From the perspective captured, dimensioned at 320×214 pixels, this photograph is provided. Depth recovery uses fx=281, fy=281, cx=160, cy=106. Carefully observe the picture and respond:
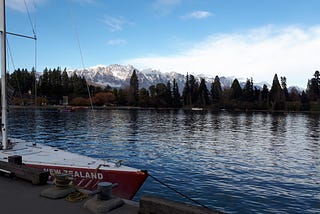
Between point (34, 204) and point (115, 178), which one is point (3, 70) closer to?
point (115, 178)

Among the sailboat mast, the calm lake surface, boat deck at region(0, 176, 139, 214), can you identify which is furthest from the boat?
the calm lake surface

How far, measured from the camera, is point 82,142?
4056 cm

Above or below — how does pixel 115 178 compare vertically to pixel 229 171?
above

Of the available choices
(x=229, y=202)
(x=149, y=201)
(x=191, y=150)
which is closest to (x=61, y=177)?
(x=149, y=201)

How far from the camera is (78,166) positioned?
47.6 ft

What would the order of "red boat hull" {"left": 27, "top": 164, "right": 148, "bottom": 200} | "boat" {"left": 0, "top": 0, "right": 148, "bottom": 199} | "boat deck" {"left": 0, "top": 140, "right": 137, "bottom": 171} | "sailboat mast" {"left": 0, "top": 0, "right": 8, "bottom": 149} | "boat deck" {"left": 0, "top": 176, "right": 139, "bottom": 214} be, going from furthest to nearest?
"sailboat mast" {"left": 0, "top": 0, "right": 8, "bottom": 149} < "boat deck" {"left": 0, "top": 140, "right": 137, "bottom": 171} < "boat" {"left": 0, "top": 0, "right": 148, "bottom": 199} < "red boat hull" {"left": 27, "top": 164, "right": 148, "bottom": 200} < "boat deck" {"left": 0, "top": 176, "right": 139, "bottom": 214}

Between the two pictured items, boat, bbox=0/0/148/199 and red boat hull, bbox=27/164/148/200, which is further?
boat, bbox=0/0/148/199

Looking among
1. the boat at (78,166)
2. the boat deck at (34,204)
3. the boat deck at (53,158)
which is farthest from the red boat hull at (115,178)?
the boat deck at (34,204)

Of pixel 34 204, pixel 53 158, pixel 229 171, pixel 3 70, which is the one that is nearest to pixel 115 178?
pixel 53 158

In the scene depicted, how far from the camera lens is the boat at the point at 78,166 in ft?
45.2

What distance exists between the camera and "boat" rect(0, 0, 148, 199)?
1377 centimetres

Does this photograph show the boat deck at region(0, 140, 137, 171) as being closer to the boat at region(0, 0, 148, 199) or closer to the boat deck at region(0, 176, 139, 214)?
the boat at region(0, 0, 148, 199)

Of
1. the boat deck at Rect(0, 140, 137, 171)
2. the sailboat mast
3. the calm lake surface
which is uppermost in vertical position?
the sailboat mast

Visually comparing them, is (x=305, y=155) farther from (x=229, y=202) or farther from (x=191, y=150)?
(x=229, y=202)
